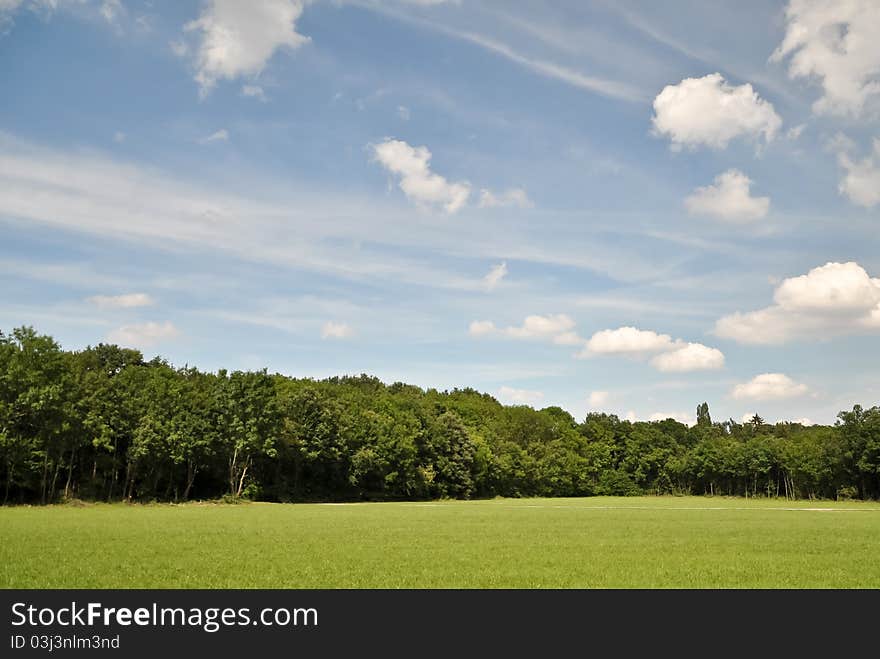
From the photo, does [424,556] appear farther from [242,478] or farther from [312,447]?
[312,447]

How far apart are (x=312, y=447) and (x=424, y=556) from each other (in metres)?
70.8

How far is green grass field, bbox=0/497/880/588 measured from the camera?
21.4 metres

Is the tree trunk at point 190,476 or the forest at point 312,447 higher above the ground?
the forest at point 312,447

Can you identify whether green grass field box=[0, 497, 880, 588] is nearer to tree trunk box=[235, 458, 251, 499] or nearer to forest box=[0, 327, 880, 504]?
forest box=[0, 327, 880, 504]

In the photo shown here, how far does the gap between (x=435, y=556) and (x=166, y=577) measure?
10479 mm

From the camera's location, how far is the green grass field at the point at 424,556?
2141cm

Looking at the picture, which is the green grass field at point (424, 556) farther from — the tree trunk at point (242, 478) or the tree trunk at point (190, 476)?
the tree trunk at point (242, 478)

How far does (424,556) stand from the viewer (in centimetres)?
2791

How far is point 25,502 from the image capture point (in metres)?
70.9

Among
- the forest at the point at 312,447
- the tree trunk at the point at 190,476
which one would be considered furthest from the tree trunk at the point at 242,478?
the tree trunk at the point at 190,476

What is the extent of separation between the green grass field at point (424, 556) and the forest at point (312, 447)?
2977 centimetres
